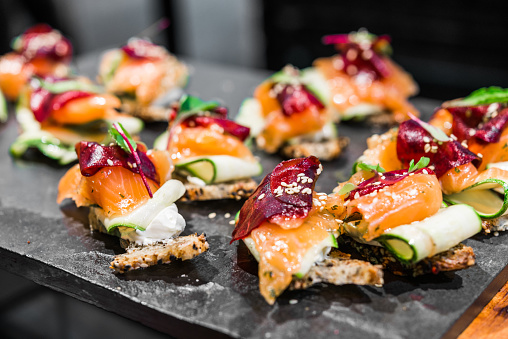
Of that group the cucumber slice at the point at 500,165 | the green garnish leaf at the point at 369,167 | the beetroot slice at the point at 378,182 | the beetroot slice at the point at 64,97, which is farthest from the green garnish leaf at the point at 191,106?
the cucumber slice at the point at 500,165

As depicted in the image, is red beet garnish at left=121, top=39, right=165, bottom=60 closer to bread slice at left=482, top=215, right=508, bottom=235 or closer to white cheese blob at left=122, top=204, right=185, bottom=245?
white cheese blob at left=122, top=204, right=185, bottom=245

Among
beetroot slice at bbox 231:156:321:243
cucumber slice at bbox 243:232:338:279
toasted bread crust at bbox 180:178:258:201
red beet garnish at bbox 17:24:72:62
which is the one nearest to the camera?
cucumber slice at bbox 243:232:338:279

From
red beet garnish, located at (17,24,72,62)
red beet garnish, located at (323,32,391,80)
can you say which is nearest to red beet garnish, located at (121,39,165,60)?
red beet garnish, located at (17,24,72,62)

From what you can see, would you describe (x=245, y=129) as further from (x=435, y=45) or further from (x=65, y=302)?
(x=435, y=45)

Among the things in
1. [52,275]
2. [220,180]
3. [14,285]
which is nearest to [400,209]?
[220,180]

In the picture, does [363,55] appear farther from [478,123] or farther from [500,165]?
[500,165]

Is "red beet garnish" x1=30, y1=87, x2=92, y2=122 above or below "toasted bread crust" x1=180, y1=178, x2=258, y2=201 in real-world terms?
above

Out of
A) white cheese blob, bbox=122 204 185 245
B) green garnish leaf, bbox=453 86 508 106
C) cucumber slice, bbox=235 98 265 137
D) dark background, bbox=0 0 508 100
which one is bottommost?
dark background, bbox=0 0 508 100
